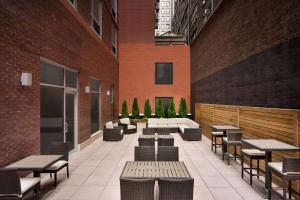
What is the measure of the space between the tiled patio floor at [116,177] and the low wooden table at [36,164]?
85cm

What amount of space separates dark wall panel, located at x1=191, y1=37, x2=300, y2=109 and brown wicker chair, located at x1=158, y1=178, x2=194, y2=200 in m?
3.38

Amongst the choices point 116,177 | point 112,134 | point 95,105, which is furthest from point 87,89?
point 116,177

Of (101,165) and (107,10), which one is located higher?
(107,10)

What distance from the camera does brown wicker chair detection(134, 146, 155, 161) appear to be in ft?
19.7

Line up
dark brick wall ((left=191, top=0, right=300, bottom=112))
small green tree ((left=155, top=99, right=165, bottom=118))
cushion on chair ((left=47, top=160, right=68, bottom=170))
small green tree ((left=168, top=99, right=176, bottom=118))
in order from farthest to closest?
small green tree ((left=155, top=99, right=165, bottom=118)), small green tree ((left=168, top=99, right=176, bottom=118)), cushion on chair ((left=47, top=160, right=68, bottom=170)), dark brick wall ((left=191, top=0, right=300, bottom=112))

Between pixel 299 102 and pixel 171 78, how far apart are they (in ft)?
57.5

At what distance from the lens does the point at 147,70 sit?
22.9 meters

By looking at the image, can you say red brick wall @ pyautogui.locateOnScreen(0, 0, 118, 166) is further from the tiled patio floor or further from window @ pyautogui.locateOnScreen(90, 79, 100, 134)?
window @ pyautogui.locateOnScreen(90, 79, 100, 134)

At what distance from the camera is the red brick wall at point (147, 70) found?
22797 millimetres

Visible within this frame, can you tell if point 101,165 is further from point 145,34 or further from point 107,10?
point 145,34

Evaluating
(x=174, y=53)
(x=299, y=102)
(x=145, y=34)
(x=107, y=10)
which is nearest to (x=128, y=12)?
(x=145, y=34)

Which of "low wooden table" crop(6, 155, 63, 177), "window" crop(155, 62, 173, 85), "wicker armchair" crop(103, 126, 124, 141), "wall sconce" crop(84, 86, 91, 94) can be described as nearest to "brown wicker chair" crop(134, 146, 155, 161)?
"low wooden table" crop(6, 155, 63, 177)

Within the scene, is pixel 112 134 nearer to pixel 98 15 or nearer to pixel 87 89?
pixel 87 89

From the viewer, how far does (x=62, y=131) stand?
934cm
